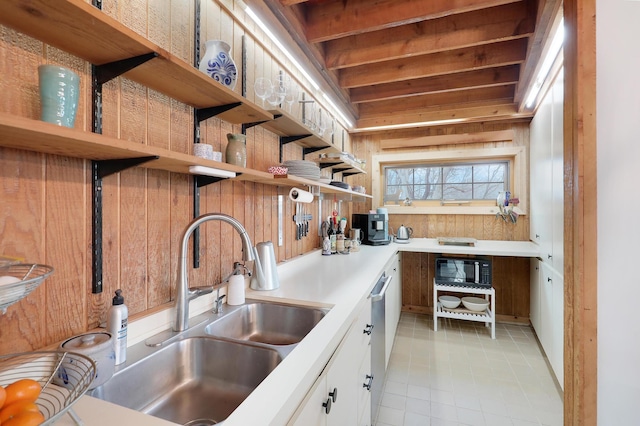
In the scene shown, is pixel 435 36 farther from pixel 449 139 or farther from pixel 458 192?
pixel 458 192

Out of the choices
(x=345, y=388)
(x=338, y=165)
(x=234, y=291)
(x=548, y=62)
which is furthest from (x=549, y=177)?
(x=234, y=291)

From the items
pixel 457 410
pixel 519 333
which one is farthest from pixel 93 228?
pixel 519 333

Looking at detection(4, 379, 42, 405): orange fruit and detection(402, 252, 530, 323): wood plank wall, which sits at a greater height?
detection(4, 379, 42, 405): orange fruit

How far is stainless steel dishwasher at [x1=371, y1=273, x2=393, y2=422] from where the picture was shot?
5.27ft

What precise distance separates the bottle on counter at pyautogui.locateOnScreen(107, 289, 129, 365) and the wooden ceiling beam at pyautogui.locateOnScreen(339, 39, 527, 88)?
8.03 ft

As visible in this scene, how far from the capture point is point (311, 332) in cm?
93

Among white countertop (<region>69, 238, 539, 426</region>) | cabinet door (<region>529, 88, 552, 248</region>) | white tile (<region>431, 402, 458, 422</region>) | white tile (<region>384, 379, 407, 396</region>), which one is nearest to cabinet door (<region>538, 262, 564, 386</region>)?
cabinet door (<region>529, 88, 552, 248</region>)

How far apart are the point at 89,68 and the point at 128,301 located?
0.73 meters

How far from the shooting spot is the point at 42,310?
2.40 feet

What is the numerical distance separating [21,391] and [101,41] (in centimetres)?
79

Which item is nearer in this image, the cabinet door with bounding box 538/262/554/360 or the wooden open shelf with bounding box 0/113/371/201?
the wooden open shelf with bounding box 0/113/371/201

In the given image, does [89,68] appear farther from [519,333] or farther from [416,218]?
[519,333]

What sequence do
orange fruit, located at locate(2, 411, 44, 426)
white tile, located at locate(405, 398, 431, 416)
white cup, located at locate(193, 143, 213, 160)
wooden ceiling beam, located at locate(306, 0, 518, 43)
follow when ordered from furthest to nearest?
white tile, located at locate(405, 398, 431, 416)
wooden ceiling beam, located at locate(306, 0, 518, 43)
white cup, located at locate(193, 143, 213, 160)
orange fruit, located at locate(2, 411, 44, 426)

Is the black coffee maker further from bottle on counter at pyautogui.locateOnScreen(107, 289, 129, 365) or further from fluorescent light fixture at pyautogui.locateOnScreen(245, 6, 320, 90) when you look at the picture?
bottle on counter at pyautogui.locateOnScreen(107, 289, 129, 365)
